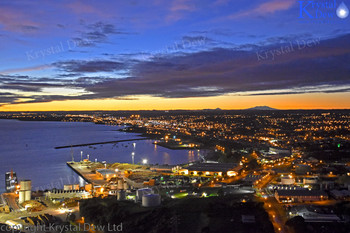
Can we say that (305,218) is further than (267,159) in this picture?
No

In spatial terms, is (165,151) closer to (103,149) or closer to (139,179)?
(103,149)

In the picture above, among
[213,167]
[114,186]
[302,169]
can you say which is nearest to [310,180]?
[302,169]

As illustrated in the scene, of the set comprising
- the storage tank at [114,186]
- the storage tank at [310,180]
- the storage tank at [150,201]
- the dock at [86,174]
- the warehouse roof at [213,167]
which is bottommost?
the dock at [86,174]

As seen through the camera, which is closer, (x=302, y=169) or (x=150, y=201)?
(x=150, y=201)

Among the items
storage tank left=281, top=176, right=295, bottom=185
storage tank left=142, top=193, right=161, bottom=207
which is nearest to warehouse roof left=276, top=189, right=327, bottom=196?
storage tank left=281, top=176, right=295, bottom=185

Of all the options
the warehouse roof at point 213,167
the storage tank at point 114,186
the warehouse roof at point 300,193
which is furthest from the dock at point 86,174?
the warehouse roof at point 300,193

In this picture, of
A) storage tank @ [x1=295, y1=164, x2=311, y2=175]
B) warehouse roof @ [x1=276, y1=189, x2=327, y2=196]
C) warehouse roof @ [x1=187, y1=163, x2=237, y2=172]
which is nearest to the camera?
warehouse roof @ [x1=276, y1=189, x2=327, y2=196]

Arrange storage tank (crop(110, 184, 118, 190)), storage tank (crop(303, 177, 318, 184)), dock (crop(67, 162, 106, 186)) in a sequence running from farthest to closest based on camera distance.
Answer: dock (crop(67, 162, 106, 186)) → storage tank (crop(110, 184, 118, 190)) → storage tank (crop(303, 177, 318, 184))

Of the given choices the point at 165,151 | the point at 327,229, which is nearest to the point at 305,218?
the point at 327,229

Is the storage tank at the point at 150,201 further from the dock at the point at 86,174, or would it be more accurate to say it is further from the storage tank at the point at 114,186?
the dock at the point at 86,174

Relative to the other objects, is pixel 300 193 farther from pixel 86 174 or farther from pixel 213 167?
pixel 86 174

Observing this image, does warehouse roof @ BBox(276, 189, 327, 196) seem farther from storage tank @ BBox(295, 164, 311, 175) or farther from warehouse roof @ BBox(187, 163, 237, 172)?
warehouse roof @ BBox(187, 163, 237, 172)
